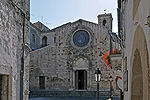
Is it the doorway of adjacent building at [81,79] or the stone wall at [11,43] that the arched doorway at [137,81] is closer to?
the stone wall at [11,43]

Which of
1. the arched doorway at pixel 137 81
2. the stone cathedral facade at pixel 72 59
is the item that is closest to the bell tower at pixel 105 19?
the stone cathedral facade at pixel 72 59

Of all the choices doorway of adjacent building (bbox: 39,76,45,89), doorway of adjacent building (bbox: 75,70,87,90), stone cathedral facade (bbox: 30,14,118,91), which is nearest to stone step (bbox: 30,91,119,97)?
stone cathedral facade (bbox: 30,14,118,91)

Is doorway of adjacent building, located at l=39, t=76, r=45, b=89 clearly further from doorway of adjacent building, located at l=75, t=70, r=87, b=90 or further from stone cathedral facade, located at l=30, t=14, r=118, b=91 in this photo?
doorway of adjacent building, located at l=75, t=70, r=87, b=90

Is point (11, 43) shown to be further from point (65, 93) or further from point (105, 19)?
point (105, 19)

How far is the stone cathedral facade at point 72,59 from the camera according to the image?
24.7 m

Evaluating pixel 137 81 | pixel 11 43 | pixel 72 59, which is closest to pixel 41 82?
pixel 72 59

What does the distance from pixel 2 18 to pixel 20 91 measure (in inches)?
120

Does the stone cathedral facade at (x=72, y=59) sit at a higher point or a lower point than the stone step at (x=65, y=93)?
higher

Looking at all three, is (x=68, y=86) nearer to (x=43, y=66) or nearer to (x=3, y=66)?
(x=43, y=66)

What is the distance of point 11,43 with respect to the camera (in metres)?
6.96

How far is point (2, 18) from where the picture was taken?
6.17 metres

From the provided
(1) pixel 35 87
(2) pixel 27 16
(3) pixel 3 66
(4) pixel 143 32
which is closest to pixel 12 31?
(3) pixel 3 66

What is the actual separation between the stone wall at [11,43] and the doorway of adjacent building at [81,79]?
1699 centimetres

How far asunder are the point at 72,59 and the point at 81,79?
9.13 ft
